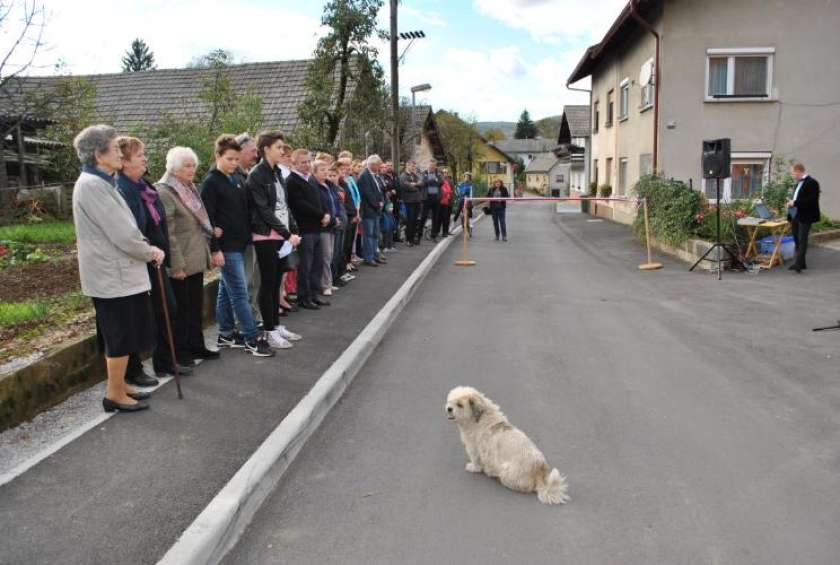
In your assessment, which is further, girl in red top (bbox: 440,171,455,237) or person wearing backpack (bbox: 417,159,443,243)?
girl in red top (bbox: 440,171,455,237)

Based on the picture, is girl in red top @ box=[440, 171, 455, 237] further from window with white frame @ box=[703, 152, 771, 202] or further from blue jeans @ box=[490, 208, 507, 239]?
window with white frame @ box=[703, 152, 771, 202]

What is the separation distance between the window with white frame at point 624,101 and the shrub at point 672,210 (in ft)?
30.7

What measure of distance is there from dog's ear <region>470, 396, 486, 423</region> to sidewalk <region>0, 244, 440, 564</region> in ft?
4.67

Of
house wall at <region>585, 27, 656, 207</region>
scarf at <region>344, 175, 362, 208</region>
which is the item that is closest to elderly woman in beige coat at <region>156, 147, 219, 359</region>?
scarf at <region>344, 175, 362, 208</region>

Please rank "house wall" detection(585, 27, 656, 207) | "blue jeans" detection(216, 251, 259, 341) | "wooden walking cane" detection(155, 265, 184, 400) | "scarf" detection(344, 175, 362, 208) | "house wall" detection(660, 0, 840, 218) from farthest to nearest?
"house wall" detection(585, 27, 656, 207), "house wall" detection(660, 0, 840, 218), "scarf" detection(344, 175, 362, 208), "blue jeans" detection(216, 251, 259, 341), "wooden walking cane" detection(155, 265, 184, 400)

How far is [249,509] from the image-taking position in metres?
3.90

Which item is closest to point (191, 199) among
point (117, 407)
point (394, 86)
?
point (117, 407)

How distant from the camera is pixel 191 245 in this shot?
6.17 m

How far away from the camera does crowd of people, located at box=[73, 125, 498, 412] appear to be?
492 centimetres

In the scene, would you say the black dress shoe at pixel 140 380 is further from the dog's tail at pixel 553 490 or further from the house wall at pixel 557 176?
the house wall at pixel 557 176

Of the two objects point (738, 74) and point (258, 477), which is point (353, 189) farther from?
point (738, 74)

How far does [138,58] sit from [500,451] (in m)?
106

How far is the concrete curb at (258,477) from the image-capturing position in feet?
11.1

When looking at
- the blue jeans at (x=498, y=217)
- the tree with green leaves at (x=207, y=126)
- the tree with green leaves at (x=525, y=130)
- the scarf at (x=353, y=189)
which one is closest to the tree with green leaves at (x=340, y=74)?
the tree with green leaves at (x=207, y=126)
